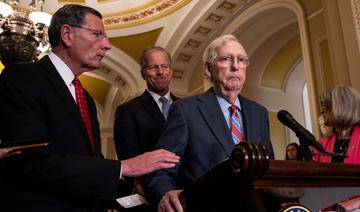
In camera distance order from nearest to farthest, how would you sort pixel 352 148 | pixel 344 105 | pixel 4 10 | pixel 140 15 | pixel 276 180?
pixel 276 180 < pixel 352 148 < pixel 344 105 < pixel 4 10 < pixel 140 15

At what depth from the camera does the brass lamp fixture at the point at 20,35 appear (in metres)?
4.82

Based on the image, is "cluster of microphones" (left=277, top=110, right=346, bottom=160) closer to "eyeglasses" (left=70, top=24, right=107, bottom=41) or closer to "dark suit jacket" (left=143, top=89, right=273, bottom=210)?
"dark suit jacket" (left=143, top=89, right=273, bottom=210)

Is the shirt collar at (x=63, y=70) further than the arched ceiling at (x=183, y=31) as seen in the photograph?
No

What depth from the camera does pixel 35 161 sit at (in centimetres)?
129

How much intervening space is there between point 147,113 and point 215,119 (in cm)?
92

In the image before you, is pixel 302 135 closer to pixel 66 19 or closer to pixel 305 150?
pixel 305 150

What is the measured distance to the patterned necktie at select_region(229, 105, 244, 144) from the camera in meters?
1.59

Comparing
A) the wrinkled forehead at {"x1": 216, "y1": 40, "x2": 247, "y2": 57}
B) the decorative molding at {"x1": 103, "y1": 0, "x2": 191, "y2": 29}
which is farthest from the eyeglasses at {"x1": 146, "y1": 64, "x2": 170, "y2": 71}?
the decorative molding at {"x1": 103, "y1": 0, "x2": 191, "y2": 29}

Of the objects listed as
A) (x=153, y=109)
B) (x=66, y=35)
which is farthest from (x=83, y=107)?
(x=153, y=109)

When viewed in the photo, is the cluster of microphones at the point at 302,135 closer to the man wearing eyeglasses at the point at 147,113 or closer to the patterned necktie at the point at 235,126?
the patterned necktie at the point at 235,126

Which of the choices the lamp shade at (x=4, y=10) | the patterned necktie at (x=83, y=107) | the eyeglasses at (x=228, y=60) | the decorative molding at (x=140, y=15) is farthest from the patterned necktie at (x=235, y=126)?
the decorative molding at (x=140, y=15)

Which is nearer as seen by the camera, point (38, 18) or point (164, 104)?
point (164, 104)

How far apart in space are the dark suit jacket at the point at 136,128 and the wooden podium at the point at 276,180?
126cm

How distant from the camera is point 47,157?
130cm
